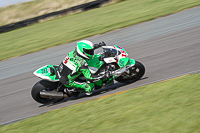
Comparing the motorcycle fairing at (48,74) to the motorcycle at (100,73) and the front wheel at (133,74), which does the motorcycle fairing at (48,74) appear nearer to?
the motorcycle at (100,73)

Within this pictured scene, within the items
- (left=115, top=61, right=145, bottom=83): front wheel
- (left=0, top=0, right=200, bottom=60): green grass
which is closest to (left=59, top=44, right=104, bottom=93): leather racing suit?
(left=115, top=61, right=145, bottom=83): front wheel

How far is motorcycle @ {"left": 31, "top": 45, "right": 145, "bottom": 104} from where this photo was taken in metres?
7.52

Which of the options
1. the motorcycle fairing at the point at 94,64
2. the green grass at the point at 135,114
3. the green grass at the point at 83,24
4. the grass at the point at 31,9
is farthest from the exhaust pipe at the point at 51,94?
the grass at the point at 31,9

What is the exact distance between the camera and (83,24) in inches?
692

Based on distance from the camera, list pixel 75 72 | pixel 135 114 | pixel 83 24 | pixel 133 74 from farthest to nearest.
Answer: pixel 83 24, pixel 133 74, pixel 75 72, pixel 135 114

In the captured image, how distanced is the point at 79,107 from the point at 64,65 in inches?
49.2

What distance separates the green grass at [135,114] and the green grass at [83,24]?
805 cm

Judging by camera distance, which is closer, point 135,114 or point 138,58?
point 135,114

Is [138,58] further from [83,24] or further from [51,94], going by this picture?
[83,24]

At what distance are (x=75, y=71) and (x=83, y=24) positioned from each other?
34.6 feet

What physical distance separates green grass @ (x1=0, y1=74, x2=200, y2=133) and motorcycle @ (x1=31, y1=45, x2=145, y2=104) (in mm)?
619

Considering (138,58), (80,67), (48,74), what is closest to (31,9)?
(138,58)

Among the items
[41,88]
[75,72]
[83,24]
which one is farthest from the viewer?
[83,24]

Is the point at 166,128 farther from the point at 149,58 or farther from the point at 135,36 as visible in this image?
the point at 135,36
